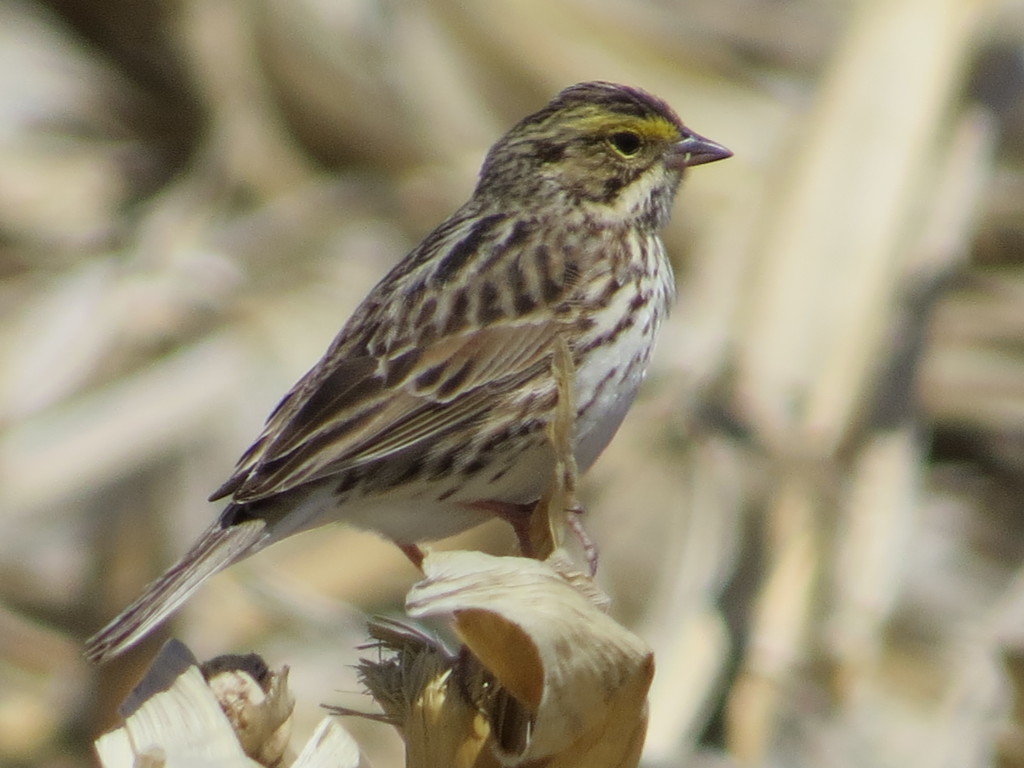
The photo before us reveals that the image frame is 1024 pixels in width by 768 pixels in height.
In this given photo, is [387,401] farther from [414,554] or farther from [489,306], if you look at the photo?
[414,554]

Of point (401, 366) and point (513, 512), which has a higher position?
point (401, 366)

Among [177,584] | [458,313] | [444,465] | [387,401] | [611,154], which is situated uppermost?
[611,154]

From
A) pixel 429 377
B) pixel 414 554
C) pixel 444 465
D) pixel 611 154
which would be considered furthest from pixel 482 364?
pixel 611 154

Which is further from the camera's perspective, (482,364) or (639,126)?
(639,126)

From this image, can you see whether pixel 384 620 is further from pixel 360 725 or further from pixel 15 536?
pixel 15 536

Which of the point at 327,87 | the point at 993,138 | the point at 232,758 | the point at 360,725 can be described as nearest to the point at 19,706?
the point at 360,725

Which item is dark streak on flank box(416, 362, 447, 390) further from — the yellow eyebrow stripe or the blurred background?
the blurred background

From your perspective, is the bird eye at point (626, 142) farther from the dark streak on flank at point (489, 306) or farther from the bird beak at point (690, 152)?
the dark streak on flank at point (489, 306)
